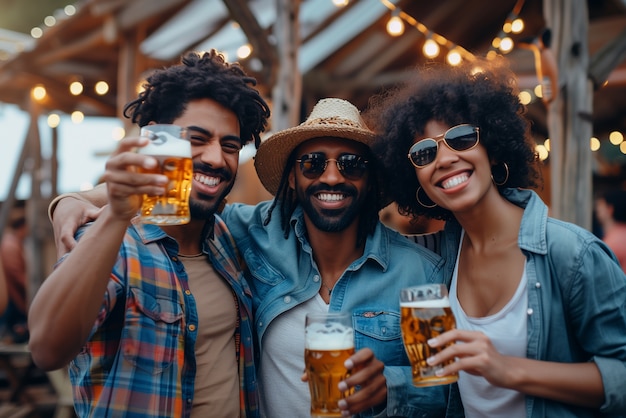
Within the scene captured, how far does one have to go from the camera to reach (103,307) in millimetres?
1827

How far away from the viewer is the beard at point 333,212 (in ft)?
8.53

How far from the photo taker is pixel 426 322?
69.4 inches

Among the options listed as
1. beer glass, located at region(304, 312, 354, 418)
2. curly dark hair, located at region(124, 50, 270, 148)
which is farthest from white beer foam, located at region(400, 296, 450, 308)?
curly dark hair, located at region(124, 50, 270, 148)

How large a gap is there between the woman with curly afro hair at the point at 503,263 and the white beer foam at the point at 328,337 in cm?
27

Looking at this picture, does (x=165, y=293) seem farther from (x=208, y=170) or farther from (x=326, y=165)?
(x=326, y=165)

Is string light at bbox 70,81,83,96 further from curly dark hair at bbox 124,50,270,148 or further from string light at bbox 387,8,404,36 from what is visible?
curly dark hair at bbox 124,50,270,148

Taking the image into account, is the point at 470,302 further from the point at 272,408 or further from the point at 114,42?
the point at 114,42

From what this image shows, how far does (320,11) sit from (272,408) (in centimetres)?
681

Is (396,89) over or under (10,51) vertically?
under

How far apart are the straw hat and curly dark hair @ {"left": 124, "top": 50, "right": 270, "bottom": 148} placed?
22cm

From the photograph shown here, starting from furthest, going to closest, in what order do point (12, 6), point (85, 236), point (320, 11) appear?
point (12, 6), point (320, 11), point (85, 236)

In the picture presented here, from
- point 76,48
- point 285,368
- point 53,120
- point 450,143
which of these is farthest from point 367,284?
point 53,120

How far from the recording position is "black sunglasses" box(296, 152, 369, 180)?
8.80 ft

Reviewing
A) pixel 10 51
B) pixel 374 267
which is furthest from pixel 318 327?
pixel 10 51
